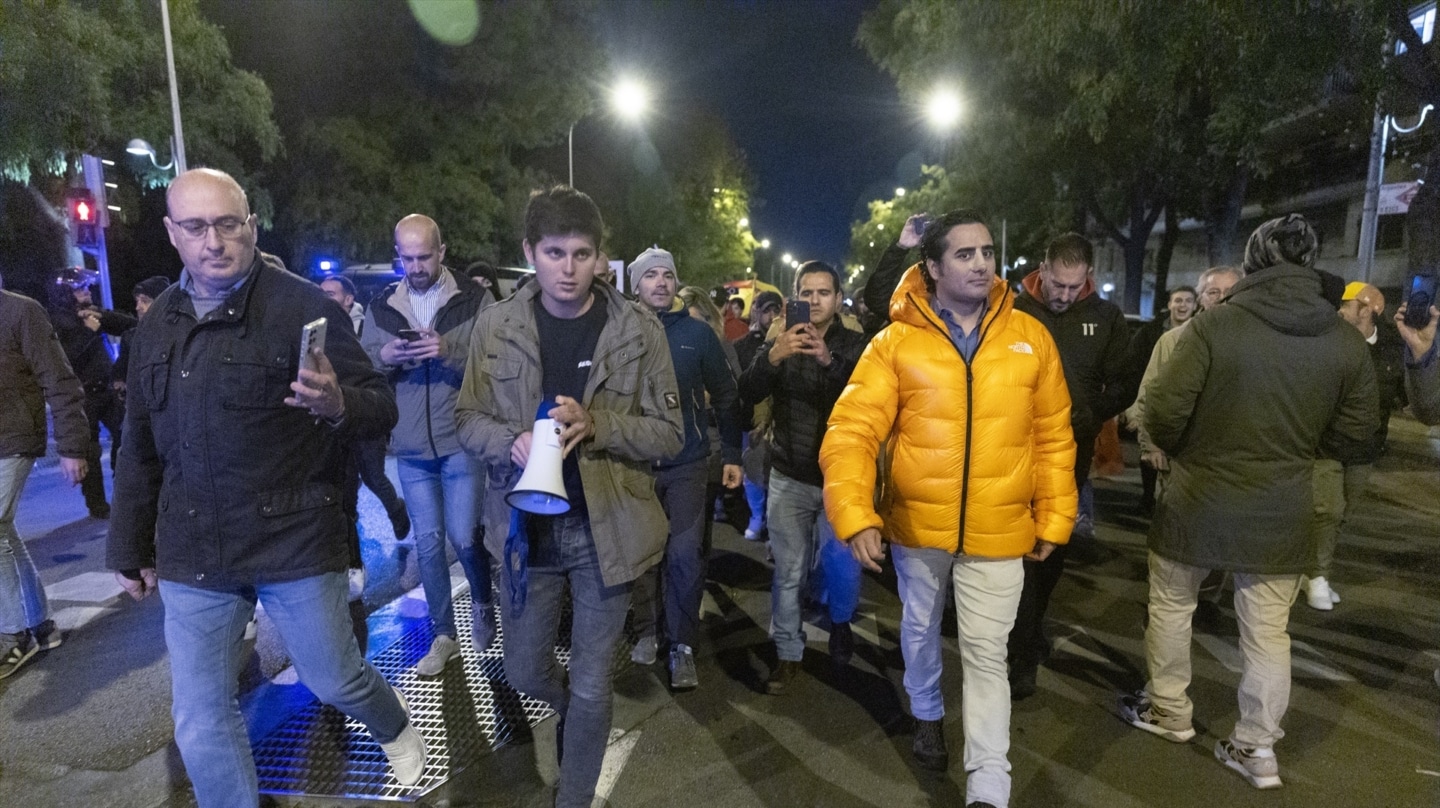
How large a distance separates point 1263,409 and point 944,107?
45.7ft

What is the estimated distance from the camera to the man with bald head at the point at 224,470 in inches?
101

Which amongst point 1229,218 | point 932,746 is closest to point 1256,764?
point 932,746

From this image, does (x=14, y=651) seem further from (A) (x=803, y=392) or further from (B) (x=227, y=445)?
(A) (x=803, y=392)

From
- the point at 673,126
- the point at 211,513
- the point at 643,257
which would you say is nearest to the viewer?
the point at 211,513

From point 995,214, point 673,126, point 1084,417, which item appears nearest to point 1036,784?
point 1084,417

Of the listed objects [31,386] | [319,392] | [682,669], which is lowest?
[682,669]

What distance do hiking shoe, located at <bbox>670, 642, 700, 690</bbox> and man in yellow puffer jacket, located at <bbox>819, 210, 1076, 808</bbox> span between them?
1529mm

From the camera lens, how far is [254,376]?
257 cm

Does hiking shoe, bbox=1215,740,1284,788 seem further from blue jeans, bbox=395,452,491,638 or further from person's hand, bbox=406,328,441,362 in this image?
person's hand, bbox=406,328,441,362

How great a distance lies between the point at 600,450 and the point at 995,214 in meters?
20.5

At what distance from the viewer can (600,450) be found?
9.10ft

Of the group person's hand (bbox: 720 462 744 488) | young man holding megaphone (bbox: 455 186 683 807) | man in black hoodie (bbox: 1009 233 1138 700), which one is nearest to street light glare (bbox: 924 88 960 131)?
man in black hoodie (bbox: 1009 233 1138 700)

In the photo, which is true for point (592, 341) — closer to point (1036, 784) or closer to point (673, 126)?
point (1036, 784)

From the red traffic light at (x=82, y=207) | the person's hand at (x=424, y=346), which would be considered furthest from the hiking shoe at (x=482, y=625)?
the red traffic light at (x=82, y=207)
